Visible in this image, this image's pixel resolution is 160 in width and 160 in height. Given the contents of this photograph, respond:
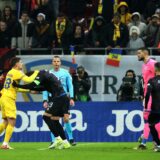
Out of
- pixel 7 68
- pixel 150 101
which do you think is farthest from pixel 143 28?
pixel 150 101

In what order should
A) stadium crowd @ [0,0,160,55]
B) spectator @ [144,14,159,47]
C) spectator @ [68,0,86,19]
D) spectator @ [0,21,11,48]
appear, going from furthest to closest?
spectator @ [68,0,86,19] < spectator @ [0,21,11,48] < stadium crowd @ [0,0,160,55] < spectator @ [144,14,159,47]

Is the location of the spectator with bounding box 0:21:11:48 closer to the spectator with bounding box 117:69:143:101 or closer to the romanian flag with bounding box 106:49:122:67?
the romanian flag with bounding box 106:49:122:67

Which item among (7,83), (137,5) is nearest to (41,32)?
(137,5)

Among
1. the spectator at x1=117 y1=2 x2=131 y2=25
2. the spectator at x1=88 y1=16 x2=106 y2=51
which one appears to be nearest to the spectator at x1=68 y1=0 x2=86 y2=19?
the spectator at x1=117 y1=2 x2=131 y2=25

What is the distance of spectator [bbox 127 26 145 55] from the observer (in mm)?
23245

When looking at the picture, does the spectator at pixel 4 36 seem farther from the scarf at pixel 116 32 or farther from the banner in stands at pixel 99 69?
the scarf at pixel 116 32

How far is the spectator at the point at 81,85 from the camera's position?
22.3 m

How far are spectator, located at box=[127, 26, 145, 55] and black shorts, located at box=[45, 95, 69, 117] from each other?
6.50 metres

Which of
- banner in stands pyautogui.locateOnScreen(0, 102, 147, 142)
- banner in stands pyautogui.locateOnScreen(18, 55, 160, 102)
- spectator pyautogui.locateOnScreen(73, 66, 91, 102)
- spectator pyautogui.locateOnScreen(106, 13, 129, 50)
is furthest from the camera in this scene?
banner in stands pyautogui.locateOnScreen(18, 55, 160, 102)

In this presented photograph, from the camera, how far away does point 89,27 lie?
24.4m

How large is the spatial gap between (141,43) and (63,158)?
376 inches

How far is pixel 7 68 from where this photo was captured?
77.3 feet

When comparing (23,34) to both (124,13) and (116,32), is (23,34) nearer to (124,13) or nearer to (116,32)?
(116,32)

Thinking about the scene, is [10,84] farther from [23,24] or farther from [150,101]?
[23,24]
